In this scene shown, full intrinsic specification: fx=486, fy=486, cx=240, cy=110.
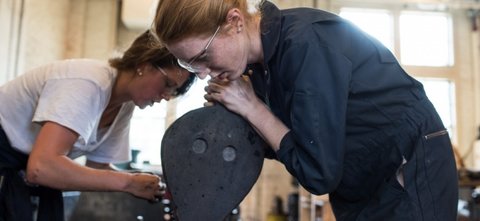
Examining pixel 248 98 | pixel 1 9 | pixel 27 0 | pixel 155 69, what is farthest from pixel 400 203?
pixel 27 0

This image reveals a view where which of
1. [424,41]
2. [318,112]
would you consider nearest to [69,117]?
[318,112]

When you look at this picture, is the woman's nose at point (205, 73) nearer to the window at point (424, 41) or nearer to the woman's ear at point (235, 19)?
the woman's ear at point (235, 19)

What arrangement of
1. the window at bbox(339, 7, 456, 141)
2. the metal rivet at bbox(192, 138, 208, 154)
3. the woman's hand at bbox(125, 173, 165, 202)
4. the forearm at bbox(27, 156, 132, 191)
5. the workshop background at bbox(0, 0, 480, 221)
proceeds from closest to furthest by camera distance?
the metal rivet at bbox(192, 138, 208, 154) → the forearm at bbox(27, 156, 132, 191) → the woman's hand at bbox(125, 173, 165, 202) → the workshop background at bbox(0, 0, 480, 221) → the window at bbox(339, 7, 456, 141)

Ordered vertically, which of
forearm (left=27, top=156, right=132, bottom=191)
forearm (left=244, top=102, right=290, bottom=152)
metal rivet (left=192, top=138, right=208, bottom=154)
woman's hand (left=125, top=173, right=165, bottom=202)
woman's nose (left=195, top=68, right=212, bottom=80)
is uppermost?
woman's nose (left=195, top=68, right=212, bottom=80)

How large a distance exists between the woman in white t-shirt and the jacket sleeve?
2.10 feet

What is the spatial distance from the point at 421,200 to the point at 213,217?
1.31 feet

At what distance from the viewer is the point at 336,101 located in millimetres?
854

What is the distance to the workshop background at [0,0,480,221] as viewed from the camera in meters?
4.62

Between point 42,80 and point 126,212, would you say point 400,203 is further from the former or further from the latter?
point 126,212

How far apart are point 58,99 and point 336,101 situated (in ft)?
2.53

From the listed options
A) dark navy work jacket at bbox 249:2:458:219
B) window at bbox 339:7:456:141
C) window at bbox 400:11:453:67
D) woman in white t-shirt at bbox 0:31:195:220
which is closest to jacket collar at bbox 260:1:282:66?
dark navy work jacket at bbox 249:2:458:219

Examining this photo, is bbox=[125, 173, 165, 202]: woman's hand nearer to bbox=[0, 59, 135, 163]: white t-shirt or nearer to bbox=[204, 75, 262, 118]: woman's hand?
bbox=[0, 59, 135, 163]: white t-shirt

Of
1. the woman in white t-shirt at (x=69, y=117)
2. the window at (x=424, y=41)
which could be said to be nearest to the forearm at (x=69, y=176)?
the woman in white t-shirt at (x=69, y=117)

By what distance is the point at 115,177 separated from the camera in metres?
1.31
